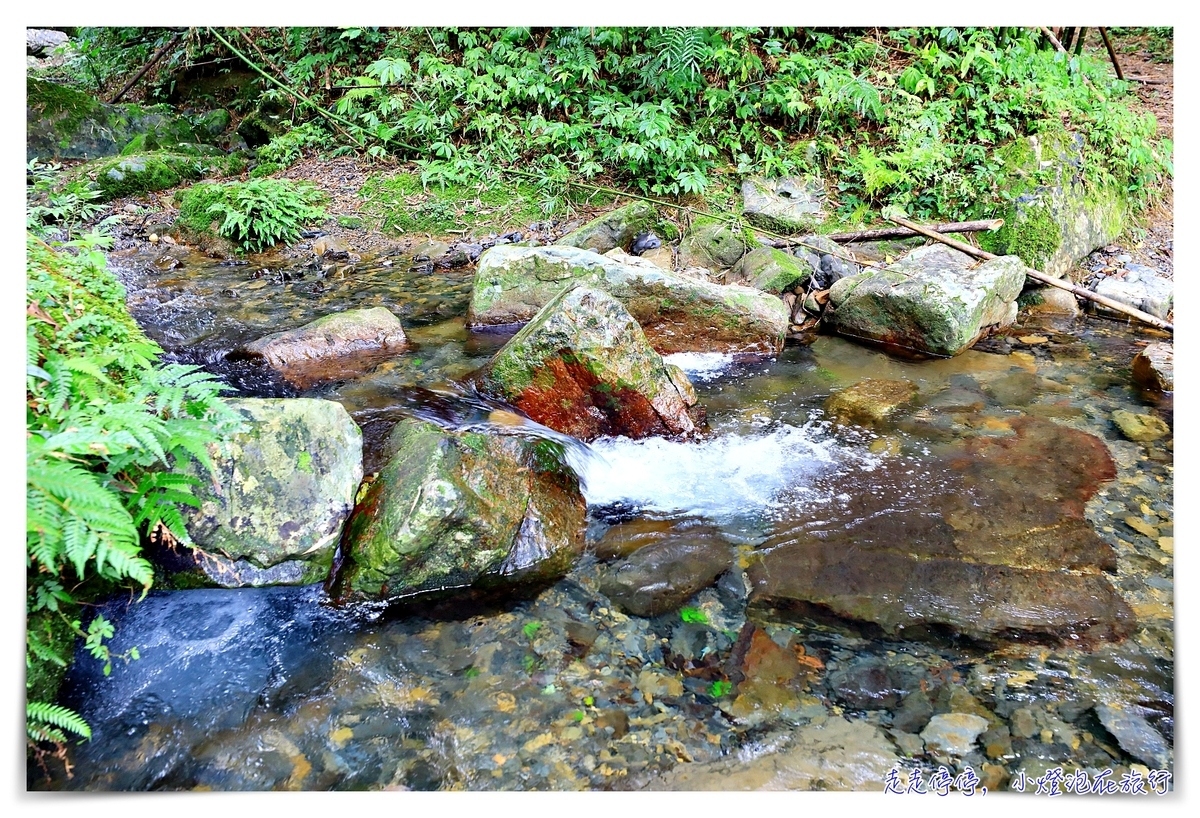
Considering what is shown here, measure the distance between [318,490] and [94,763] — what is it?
1329 millimetres

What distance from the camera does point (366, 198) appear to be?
9977 millimetres

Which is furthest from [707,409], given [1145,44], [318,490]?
[1145,44]

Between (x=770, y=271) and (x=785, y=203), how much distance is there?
2042 mm

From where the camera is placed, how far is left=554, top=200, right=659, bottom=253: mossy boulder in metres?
8.38

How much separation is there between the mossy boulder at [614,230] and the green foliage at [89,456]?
5.69 m

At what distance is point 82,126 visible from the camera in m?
10.9

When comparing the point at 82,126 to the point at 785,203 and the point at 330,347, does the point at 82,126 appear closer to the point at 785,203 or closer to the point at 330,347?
the point at 330,347

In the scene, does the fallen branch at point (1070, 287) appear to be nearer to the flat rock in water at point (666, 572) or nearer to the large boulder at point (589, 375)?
the large boulder at point (589, 375)

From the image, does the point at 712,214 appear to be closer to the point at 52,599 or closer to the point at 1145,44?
the point at 52,599

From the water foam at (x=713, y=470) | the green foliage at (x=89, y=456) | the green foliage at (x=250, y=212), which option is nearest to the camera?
the green foliage at (x=89, y=456)

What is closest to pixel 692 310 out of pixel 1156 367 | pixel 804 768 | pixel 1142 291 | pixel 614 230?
Answer: pixel 614 230

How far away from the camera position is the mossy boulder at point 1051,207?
309 inches

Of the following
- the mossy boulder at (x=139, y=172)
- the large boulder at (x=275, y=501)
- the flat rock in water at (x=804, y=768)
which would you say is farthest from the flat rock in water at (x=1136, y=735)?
the mossy boulder at (x=139, y=172)

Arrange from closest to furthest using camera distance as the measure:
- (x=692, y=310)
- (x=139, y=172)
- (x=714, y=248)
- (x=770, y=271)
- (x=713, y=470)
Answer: (x=713, y=470) < (x=692, y=310) < (x=770, y=271) < (x=714, y=248) < (x=139, y=172)
